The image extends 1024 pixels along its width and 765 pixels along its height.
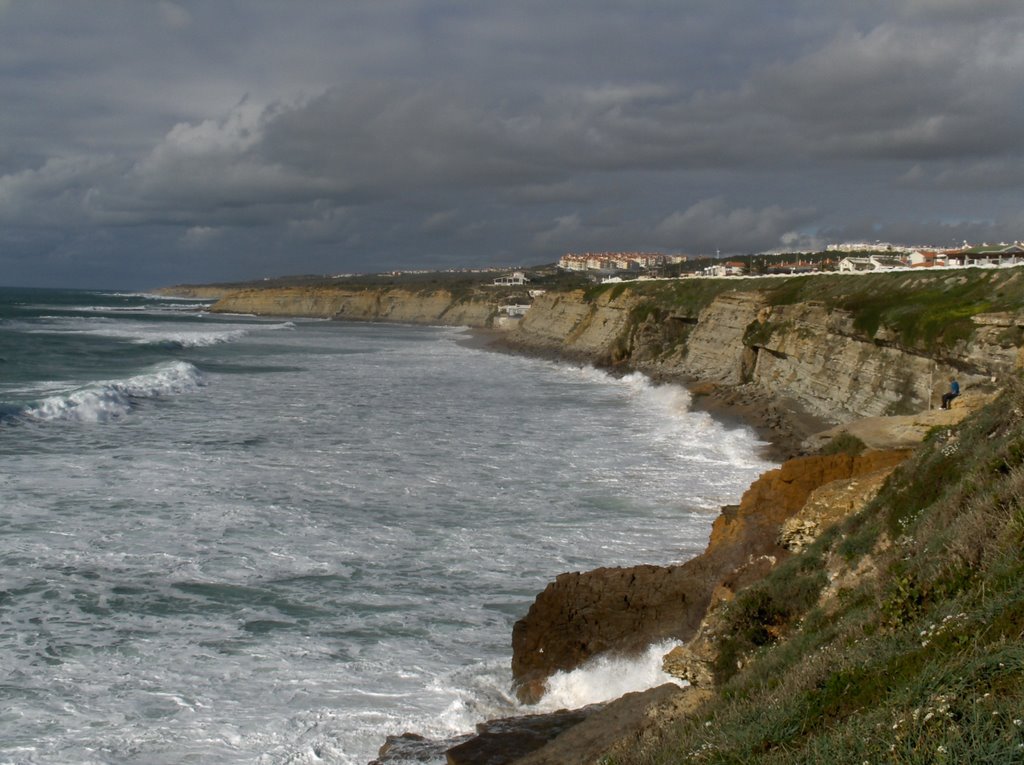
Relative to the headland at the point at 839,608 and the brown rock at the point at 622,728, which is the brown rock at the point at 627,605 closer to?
the headland at the point at 839,608

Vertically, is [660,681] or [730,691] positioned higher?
[730,691]

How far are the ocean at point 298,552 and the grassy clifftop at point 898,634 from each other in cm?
263

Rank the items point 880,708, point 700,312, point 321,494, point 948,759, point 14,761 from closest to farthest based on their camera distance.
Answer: point 948,759 → point 880,708 → point 14,761 → point 321,494 → point 700,312

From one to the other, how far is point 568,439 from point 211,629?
1710 cm

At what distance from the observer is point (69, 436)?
25.7m

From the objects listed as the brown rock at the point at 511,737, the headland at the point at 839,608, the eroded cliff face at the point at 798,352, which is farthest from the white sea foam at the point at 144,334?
the brown rock at the point at 511,737

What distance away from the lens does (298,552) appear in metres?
15.1

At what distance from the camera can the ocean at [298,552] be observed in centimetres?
962

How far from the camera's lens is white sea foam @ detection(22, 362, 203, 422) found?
96.0ft

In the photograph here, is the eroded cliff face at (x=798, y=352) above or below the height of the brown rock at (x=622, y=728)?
above

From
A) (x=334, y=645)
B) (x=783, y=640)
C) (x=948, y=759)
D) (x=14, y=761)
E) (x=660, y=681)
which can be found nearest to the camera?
(x=948, y=759)

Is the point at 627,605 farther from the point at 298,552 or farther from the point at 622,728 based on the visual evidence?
the point at 298,552

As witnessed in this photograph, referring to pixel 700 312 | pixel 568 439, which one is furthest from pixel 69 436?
pixel 700 312

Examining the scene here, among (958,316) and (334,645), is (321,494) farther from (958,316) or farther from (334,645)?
(958,316)
